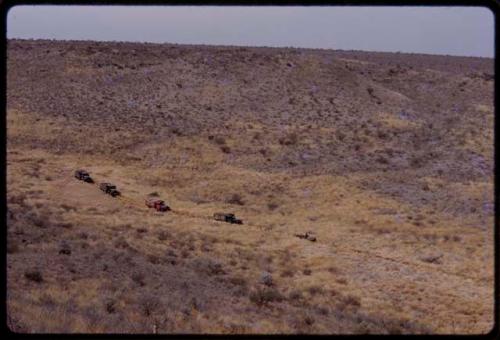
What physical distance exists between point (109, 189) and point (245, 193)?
5.86 metres

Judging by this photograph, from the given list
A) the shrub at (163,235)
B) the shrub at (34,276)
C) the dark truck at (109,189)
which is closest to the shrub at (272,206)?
the dark truck at (109,189)

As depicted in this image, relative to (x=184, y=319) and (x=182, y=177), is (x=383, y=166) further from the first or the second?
(x=184, y=319)

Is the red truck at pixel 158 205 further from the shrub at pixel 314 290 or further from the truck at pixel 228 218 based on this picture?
the shrub at pixel 314 290

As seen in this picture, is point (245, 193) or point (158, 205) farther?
point (245, 193)

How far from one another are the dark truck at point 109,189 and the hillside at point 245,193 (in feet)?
1.48

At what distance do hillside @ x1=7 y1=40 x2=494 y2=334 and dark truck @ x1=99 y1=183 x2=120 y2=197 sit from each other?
1.48 ft

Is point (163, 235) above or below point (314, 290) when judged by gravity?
above

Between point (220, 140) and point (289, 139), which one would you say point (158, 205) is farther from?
point (289, 139)

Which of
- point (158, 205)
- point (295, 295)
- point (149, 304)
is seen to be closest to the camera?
point (149, 304)

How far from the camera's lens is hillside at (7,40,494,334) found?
11.2 m

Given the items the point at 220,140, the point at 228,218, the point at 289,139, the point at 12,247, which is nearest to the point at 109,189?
the point at 228,218

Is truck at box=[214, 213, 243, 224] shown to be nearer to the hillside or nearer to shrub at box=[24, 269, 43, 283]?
the hillside

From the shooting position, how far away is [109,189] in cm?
2277

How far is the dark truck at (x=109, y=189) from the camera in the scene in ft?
74.2
